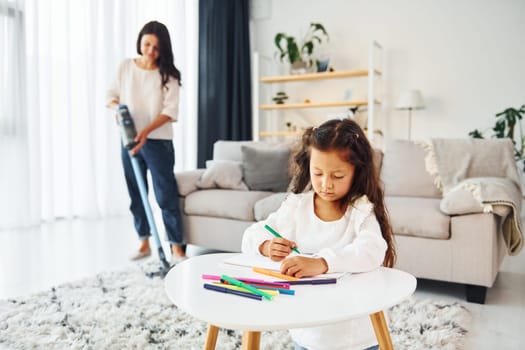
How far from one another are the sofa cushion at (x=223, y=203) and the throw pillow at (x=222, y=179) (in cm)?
6

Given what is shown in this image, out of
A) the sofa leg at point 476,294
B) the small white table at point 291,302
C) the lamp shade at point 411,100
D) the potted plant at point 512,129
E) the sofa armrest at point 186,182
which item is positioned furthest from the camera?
the lamp shade at point 411,100

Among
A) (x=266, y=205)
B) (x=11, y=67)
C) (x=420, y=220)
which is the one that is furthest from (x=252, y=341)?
(x=11, y=67)

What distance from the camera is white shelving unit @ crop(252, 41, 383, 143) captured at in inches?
172

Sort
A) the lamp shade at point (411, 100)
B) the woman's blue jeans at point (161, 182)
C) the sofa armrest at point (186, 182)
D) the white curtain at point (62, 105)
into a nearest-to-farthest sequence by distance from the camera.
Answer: the woman's blue jeans at point (161, 182)
the sofa armrest at point (186, 182)
the white curtain at point (62, 105)
the lamp shade at point (411, 100)

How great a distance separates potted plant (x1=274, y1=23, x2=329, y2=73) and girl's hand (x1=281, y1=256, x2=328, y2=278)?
4.04 metres

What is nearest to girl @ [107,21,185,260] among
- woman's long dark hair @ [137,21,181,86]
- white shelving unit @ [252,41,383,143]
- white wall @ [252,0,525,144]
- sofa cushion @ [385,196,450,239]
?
woman's long dark hair @ [137,21,181,86]

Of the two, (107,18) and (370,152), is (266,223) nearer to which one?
(370,152)

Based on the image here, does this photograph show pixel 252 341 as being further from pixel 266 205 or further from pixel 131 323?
pixel 266 205

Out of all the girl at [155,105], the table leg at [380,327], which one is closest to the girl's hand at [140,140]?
the girl at [155,105]

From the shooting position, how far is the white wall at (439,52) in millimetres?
4242

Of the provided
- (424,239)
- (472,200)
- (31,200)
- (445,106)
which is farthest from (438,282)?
(31,200)

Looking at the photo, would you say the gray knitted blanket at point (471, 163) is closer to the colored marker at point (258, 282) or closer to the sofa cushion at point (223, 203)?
the sofa cushion at point (223, 203)

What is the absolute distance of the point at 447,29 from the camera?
4434 millimetres

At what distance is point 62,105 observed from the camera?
12.6 ft
